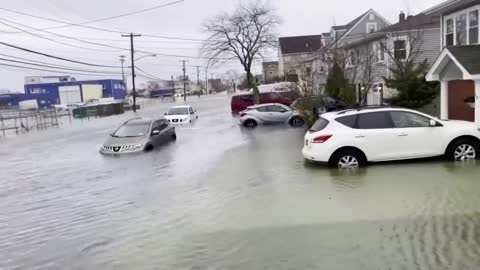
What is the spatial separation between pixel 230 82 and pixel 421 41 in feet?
491

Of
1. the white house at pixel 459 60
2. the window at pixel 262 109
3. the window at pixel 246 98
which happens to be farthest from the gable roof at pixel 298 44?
the white house at pixel 459 60

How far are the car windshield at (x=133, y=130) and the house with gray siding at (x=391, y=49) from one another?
1444cm

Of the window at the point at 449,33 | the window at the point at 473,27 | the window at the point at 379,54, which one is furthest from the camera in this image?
the window at the point at 379,54

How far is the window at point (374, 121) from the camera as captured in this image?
38.9 ft

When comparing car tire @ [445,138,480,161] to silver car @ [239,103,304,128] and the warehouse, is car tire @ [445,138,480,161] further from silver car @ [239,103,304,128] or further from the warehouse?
the warehouse

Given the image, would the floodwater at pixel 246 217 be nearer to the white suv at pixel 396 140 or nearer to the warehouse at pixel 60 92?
the white suv at pixel 396 140

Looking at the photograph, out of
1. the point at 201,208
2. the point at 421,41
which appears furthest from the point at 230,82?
the point at 201,208

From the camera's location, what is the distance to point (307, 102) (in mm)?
25891

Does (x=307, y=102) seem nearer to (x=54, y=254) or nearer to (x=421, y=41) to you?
(x=421, y=41)

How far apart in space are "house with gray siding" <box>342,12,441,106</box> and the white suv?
17321 mm

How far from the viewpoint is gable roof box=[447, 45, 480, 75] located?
1436 cm

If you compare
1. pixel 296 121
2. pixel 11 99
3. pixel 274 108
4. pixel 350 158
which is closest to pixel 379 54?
pixel 274 108

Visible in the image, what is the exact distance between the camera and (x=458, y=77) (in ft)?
55.9

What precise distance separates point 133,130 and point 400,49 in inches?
755
